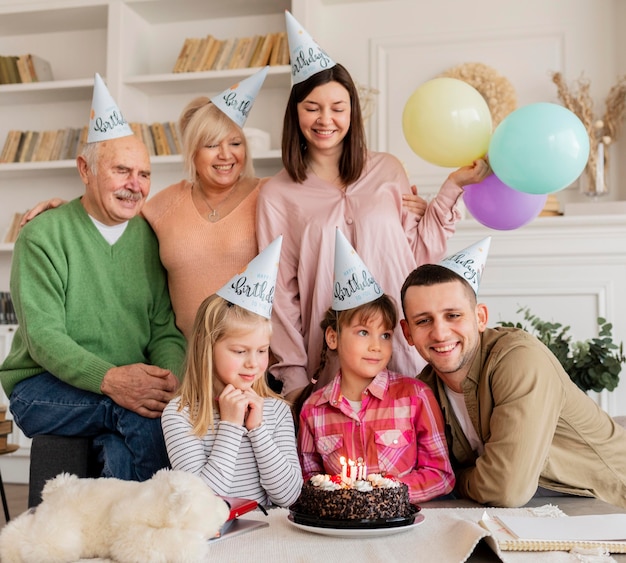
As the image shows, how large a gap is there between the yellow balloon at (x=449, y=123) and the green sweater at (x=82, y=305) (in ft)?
2.84

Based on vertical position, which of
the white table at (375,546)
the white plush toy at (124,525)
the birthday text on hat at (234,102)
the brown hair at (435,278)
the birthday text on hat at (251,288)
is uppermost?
the birthday text on hat at (234,102)

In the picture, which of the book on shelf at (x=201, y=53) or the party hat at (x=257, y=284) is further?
the book on shelf at (x=201, y=53)

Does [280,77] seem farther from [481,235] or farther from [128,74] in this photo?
[481,235]

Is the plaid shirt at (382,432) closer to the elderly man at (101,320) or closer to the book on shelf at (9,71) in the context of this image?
the elderly man at (101,320)

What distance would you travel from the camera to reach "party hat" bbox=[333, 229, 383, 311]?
2008mm

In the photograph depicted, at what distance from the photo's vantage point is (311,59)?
87.3 inches

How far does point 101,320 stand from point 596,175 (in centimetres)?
264

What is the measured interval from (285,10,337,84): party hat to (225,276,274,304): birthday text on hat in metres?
0.64

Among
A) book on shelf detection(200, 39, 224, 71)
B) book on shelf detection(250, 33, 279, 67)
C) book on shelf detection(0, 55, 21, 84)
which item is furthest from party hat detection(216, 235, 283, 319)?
book on shelf detection(0, 55, 21, 84)

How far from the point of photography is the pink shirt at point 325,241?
2.19m

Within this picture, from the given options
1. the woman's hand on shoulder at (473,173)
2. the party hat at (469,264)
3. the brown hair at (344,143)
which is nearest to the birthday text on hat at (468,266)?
the party hat at (469,264)

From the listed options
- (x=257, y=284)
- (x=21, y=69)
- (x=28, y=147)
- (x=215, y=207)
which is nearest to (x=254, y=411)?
(x=257, y=284)

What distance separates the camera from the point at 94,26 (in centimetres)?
457

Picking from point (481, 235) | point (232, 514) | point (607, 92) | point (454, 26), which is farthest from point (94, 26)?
point (232, 514)
